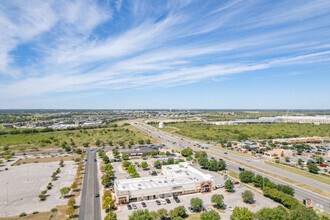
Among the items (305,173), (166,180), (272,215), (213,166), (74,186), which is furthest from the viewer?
(213,166)

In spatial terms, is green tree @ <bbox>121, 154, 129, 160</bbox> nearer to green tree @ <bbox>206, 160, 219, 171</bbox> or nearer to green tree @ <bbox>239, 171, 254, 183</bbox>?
green tree @ <bbox>206, 160, 219, 171</bbox>

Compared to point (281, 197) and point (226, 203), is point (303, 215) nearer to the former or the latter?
point (281, 197)

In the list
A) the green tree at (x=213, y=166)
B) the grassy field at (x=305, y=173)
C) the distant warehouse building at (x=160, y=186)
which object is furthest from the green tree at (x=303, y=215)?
the green tree at (x=213, y=166)

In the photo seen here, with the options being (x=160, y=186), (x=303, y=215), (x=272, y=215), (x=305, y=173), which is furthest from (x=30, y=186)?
(x=305, y=173)

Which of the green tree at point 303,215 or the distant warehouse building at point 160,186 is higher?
the green tree at point 303,215

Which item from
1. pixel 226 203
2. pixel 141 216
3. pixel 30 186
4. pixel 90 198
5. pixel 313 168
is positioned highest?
pixel 141 216

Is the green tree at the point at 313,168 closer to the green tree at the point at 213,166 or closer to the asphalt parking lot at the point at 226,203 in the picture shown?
the asphalt parking lot at the point at 226,203

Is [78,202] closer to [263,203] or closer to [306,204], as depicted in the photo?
[263,203]
